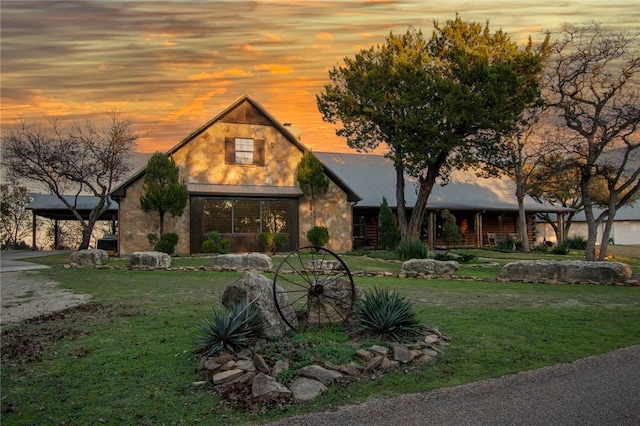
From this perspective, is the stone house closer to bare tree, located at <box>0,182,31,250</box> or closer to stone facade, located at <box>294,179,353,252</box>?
stone facade, located at <box>294,179,353,252</box>

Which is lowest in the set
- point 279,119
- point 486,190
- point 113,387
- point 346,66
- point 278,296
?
point 113,387

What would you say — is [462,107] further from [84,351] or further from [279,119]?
[84,351]

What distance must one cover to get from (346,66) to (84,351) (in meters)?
26.0

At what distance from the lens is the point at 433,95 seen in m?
27.5

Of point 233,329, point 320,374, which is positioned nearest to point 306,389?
point 320,374

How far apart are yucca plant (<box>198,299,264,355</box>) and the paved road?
6.65 feet

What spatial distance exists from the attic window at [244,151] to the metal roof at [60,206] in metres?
12.7

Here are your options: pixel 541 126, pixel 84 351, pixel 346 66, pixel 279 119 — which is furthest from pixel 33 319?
pixel 541 126

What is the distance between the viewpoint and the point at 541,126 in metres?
36.3

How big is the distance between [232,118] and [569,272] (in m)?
17.3

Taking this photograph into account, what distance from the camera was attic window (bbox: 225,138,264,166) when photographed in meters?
27.1

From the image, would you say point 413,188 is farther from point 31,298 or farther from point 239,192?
point 31,298

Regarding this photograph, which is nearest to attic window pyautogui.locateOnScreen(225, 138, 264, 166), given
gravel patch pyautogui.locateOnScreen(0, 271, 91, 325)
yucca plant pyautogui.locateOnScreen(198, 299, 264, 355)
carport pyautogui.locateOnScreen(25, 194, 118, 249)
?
gravel patch pyautogui.locateOnScreen(0, 271, 91, 325)

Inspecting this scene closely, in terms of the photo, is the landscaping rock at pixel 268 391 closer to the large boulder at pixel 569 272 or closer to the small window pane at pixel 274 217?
the large boulder at pixel 569 272
